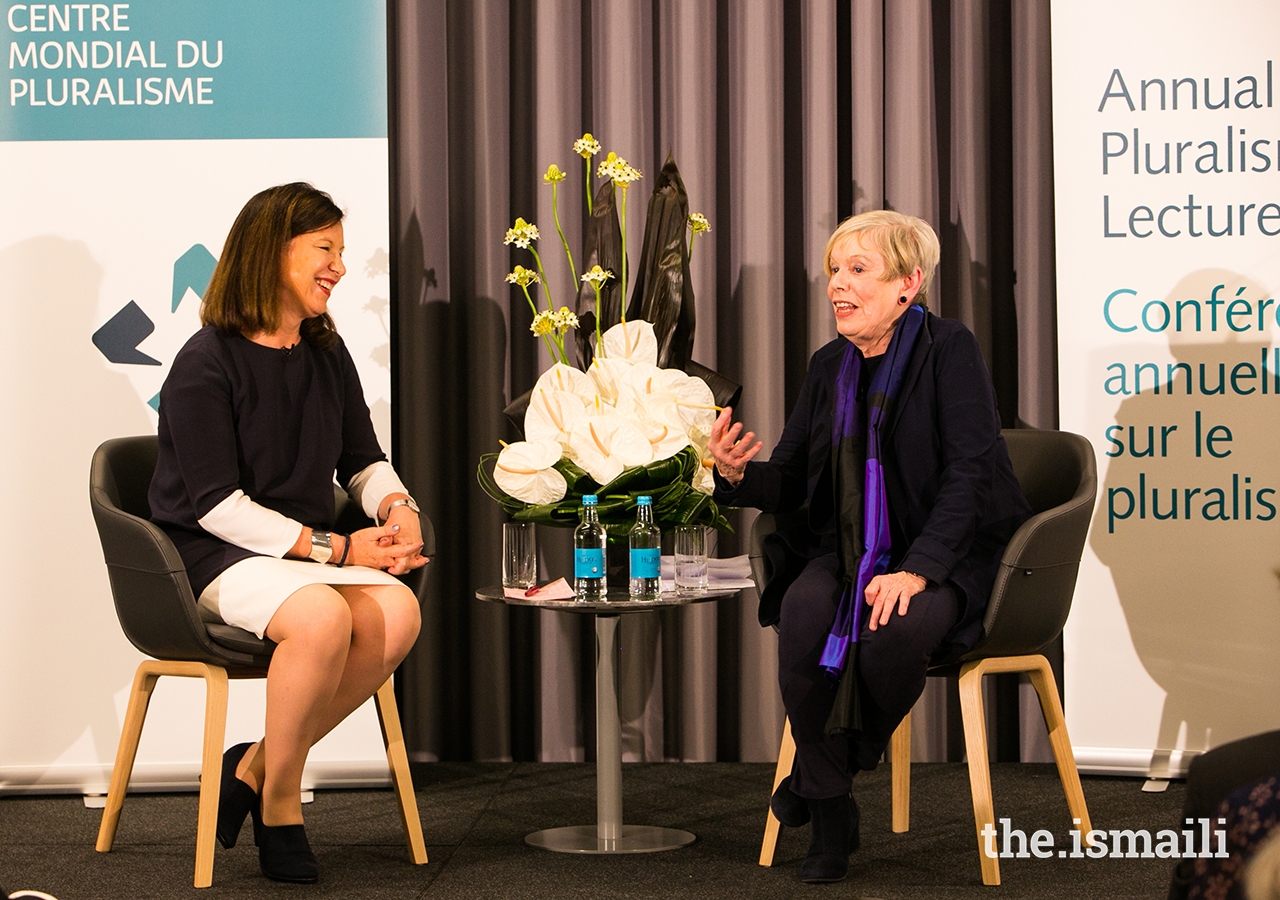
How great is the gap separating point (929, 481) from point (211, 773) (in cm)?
151

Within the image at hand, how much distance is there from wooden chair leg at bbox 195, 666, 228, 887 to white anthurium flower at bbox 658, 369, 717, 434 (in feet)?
3.56

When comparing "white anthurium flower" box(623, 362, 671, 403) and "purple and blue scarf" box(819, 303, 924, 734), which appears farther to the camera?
"white anthurium flower" box(623, 362, 671, 403)

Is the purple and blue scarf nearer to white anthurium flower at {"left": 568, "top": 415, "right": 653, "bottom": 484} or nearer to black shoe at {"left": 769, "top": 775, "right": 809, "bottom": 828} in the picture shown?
black shoe at {"left": 769, "top": 775, "right": 809, "bottom": 828}

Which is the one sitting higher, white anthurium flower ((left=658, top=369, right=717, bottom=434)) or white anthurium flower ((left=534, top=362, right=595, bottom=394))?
white anthurium flower ((left=534, top=362, right=595, bottom=394))

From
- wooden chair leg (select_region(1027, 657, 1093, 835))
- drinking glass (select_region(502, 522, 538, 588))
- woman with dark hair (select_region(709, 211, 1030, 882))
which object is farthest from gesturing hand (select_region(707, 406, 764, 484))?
wooden chair leg (select_region(1027, 657, 1093, 835))

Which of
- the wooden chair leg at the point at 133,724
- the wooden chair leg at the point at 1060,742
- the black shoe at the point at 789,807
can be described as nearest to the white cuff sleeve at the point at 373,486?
the wooden chair leg at the point at 133,724


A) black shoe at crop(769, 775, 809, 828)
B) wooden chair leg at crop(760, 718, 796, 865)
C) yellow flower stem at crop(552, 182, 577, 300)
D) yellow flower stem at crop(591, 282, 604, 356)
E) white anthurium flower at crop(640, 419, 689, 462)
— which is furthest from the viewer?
yellow flower stem at crop(552, 182, 577, 300)

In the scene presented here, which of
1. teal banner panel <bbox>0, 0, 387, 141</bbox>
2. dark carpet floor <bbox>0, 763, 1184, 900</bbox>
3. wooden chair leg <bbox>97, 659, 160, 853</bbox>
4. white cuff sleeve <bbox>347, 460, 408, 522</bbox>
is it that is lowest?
dark carpet floor <bbox>0, 763, 1184, 900</bbox>

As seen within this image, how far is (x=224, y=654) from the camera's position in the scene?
2.65 meters

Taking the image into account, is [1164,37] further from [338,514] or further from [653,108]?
[338,514]

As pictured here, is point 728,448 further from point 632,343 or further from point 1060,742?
point 1060,742

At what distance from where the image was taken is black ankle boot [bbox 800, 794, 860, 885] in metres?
2.54

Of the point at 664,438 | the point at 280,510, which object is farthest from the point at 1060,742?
the point at 280,510

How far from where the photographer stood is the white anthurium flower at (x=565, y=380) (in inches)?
116
